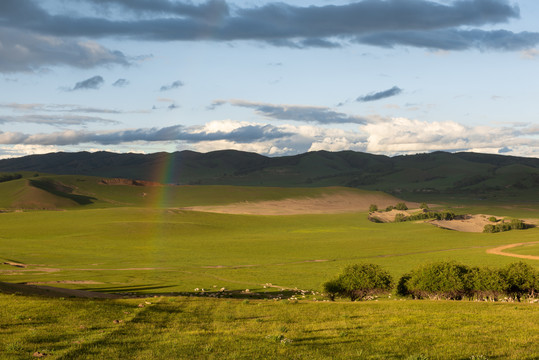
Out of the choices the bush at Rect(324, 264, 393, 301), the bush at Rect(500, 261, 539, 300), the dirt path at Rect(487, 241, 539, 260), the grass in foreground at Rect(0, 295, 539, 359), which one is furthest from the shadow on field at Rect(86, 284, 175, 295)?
the dirt path at Rect(487, 241, 539, 260)

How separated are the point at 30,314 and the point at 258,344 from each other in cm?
1611

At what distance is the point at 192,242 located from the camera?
153 meters

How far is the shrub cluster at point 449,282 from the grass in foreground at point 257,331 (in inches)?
639

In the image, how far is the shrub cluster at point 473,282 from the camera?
185ft

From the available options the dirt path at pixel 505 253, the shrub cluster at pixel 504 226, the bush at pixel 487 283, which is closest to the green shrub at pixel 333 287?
the bush at pixel 487 283

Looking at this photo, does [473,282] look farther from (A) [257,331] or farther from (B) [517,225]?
(B) [517,225]

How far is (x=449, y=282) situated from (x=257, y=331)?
35803 mm

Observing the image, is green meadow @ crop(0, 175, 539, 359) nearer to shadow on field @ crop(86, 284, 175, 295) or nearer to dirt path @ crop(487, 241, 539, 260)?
shadow on field @ crop(86, 284, 175, 295)

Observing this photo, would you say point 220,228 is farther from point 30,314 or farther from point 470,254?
point 30,314

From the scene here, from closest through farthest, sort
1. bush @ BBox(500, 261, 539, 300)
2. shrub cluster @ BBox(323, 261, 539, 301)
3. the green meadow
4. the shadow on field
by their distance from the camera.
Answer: the green meadow → shrub cluster @ BBox(323, 261, 539, 301) → bush @ BBox(500, 261, 539, 300) → the shadow on field

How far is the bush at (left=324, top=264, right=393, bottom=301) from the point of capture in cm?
6075

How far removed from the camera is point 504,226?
173875mm

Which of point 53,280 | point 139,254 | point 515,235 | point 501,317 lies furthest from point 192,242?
point 501,317

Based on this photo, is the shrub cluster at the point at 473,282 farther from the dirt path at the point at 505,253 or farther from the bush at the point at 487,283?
the dirt path at the point at 505,253
